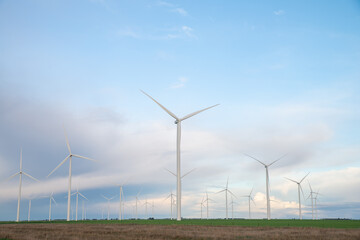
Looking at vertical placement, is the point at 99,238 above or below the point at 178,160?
below

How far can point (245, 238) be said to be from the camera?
38406mm

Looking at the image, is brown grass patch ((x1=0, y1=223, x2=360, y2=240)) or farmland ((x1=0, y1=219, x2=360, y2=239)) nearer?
brown grass patch ((x1=0, y1=223, x2=360, y2=240))

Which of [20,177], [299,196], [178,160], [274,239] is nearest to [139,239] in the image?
[274,239]

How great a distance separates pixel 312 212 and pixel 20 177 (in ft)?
332

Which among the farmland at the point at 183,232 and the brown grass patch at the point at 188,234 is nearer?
the brown grass patch at the point at 188,234

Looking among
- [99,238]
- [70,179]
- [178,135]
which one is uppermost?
[178,135]

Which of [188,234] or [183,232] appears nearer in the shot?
[188,234]

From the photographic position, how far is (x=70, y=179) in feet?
330

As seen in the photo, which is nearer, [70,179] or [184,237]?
[184,237]

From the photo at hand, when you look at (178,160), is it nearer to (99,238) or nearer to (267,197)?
(99,238)

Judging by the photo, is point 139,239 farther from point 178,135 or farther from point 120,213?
point 120,213

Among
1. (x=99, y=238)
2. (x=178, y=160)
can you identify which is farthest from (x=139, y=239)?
(x=178, y=160)

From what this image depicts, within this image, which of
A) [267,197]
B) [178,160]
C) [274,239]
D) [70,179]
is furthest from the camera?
[267,197]

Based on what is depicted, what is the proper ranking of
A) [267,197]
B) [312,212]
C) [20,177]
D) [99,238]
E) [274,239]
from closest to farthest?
[274,239] < [99,238] < [267,197] < [20,177] < [312,212]
